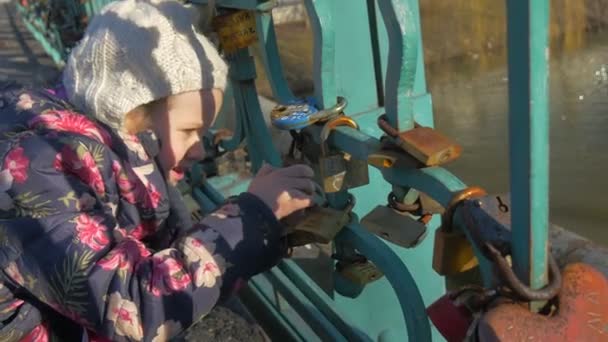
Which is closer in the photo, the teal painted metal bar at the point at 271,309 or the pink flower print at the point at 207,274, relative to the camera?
the pink flower print at the point at 207,274

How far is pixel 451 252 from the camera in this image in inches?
35.9

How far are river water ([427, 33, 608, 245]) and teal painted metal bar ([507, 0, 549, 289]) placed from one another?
4.20 m

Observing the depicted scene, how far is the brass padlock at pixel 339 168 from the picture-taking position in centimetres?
119

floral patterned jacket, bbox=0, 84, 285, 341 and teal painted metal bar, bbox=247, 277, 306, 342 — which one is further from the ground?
floral patterned jacket, bbox=0, 84, 285, 341

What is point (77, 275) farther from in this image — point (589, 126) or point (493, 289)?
point (589, 126)

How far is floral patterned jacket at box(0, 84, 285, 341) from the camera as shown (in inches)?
45.1

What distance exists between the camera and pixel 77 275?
3.73ft

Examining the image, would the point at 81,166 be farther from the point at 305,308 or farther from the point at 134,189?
the point at 305,308

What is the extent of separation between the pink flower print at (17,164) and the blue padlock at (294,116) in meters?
0.46

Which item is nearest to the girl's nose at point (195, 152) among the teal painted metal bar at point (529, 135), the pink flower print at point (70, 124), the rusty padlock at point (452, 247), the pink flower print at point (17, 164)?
the pink flower print at point (70, 124)

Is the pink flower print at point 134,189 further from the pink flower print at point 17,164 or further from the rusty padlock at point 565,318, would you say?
the rusty padlock at point 565,318

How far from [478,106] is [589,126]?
1.42 meters

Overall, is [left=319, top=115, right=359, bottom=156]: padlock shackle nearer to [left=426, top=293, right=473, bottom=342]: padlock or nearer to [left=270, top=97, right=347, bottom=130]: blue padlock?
[left=270, top=97, right=347, bottom=130]: blue padlock

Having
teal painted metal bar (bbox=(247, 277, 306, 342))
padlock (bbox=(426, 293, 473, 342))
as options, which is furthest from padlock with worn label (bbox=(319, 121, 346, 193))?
teal painted metal bar (bbox=(247, 277, 306, 342))
